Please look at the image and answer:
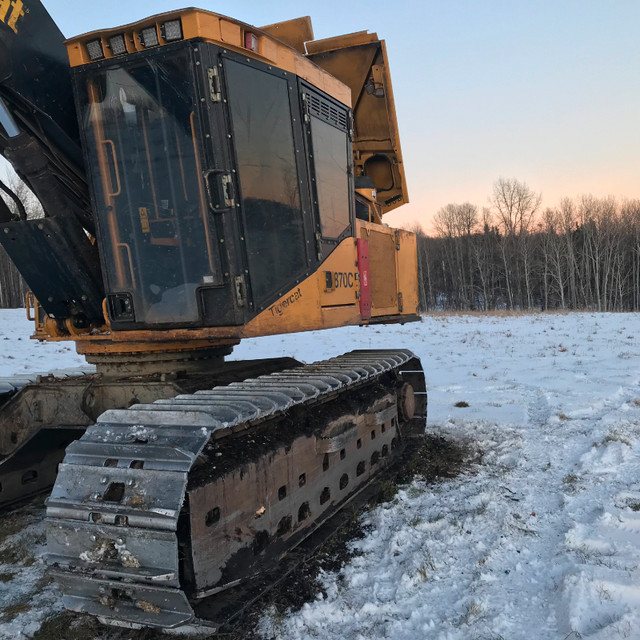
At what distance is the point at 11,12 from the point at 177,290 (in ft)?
6.16

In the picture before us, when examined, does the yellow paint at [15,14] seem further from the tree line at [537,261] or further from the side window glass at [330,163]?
the tree line at [537,261]

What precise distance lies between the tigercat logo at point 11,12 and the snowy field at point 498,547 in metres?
3.32

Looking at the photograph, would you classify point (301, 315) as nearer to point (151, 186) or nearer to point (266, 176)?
point (266, 176)

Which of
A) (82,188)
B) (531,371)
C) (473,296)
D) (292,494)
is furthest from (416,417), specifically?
(473,296)

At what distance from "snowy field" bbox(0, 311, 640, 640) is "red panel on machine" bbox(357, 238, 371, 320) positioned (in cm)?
155

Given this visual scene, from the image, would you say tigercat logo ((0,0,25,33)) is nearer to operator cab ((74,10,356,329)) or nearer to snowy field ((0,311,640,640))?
operator cab ((74,10,356,329))

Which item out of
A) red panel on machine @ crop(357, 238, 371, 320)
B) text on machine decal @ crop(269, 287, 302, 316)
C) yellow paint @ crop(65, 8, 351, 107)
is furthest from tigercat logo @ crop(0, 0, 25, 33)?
red panel on machine @ crop(357, 238, 371, 320)

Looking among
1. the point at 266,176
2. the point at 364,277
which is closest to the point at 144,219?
the point at 266,176

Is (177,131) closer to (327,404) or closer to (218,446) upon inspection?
(218,446)

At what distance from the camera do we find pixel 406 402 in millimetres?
5871

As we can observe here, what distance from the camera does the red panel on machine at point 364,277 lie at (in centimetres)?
465

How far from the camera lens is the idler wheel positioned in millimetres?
5770

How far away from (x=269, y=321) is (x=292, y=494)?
3.56 feet

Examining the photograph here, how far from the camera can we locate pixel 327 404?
4285 mm
